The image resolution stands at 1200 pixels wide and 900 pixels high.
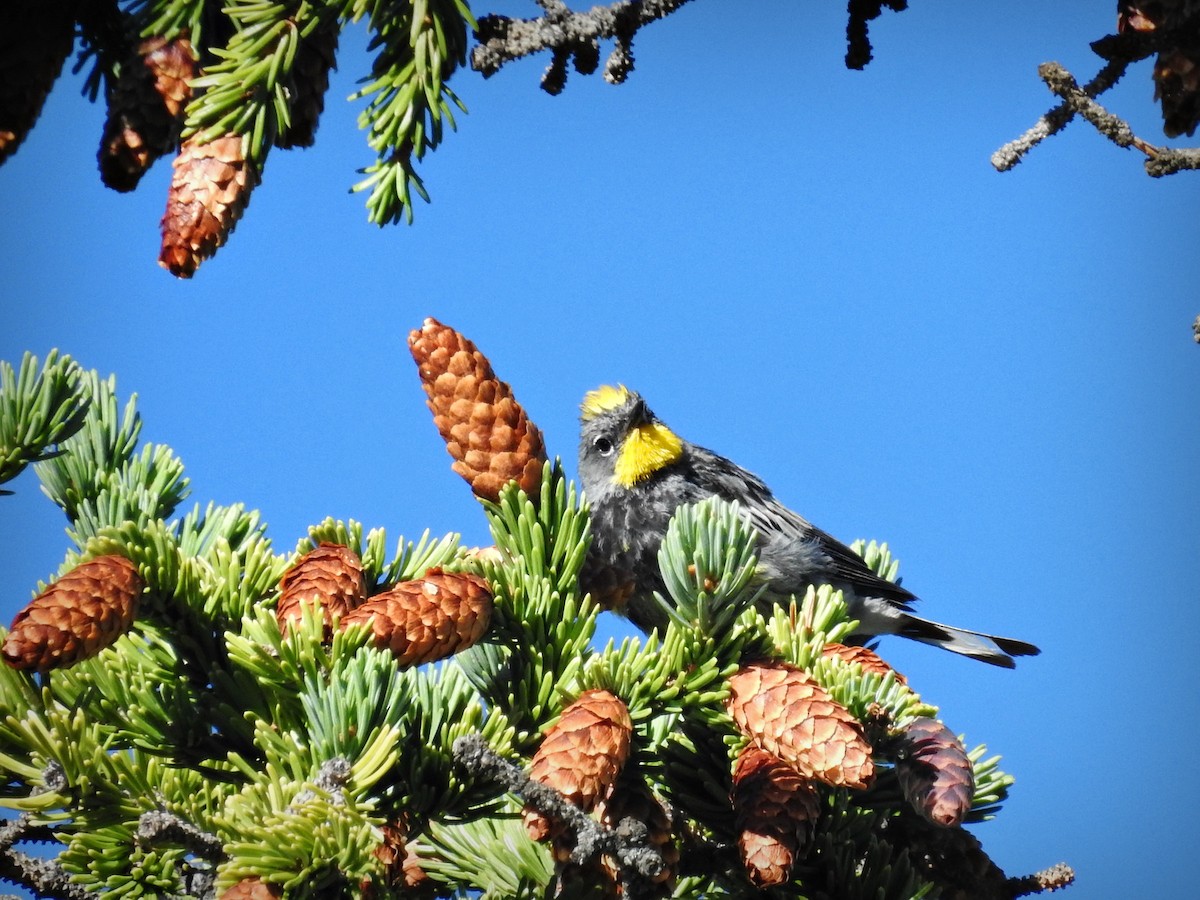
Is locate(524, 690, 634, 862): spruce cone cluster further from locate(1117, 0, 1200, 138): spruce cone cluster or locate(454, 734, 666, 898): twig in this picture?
locate(1117, 0, 1200, 138): spruce cone cluster

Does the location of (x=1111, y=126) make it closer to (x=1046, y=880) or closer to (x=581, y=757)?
(x=1046, y=880)

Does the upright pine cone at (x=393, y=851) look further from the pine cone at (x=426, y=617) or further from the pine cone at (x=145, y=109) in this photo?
the pine cone at (x=145, y=109)

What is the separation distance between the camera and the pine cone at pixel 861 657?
1464 mm

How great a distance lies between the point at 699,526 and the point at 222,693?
578mm

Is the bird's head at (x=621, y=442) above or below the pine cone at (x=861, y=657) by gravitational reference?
above

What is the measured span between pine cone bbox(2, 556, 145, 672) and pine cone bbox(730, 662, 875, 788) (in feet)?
2.18

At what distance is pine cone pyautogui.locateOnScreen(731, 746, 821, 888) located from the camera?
115 cm

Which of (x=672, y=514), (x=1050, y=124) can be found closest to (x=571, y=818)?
(x=1050, y=124)

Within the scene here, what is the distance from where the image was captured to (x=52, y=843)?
130cm

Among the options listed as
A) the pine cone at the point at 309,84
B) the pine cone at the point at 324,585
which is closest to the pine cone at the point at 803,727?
the pine cone at the point at 324,585

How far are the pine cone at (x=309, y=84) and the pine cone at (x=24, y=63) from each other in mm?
299

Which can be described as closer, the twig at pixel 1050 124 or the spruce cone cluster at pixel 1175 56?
the spruce cone cluster at pixel 1175 56

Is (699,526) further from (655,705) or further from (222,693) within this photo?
(222,693)

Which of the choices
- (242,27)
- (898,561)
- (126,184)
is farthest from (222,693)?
(898,561)
